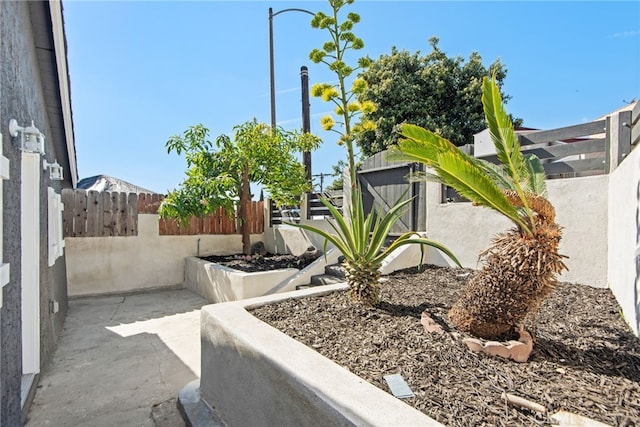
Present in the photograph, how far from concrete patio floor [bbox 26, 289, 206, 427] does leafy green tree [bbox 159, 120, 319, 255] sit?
232cm

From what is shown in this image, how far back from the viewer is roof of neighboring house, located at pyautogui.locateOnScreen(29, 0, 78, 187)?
12.4ft

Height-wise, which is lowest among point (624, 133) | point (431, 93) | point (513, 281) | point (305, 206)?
point (513, 281)

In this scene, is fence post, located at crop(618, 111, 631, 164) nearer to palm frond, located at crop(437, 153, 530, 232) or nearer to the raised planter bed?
palm frond, located at crop(437, 153, 530, 232)

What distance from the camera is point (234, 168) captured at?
782 centimetres

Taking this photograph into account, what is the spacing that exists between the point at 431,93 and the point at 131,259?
14.1 metres

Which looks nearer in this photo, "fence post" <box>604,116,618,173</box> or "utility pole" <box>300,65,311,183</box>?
"fence post" <box>604,116,618,173</box>

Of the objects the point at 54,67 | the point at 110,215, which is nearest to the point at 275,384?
the point at 54,67

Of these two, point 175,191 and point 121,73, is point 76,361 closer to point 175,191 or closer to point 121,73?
point 175,191

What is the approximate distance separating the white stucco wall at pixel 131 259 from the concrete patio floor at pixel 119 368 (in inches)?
47.4

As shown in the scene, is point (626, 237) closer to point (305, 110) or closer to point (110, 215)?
point (305, 110)

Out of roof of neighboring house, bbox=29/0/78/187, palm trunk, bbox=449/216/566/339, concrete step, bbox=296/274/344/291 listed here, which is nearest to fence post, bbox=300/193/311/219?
concrete step, bbox=296/274/344/291

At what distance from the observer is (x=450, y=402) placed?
5.68 ft

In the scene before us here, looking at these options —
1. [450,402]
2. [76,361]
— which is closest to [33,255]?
[76,361]

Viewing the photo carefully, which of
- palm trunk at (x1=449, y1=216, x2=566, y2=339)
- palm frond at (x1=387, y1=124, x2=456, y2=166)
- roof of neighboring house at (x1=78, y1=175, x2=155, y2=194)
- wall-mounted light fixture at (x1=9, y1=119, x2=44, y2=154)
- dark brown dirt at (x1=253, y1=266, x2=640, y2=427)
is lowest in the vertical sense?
dark brown dirt at (x1=253, y1=266, x2=640, y2=427)
